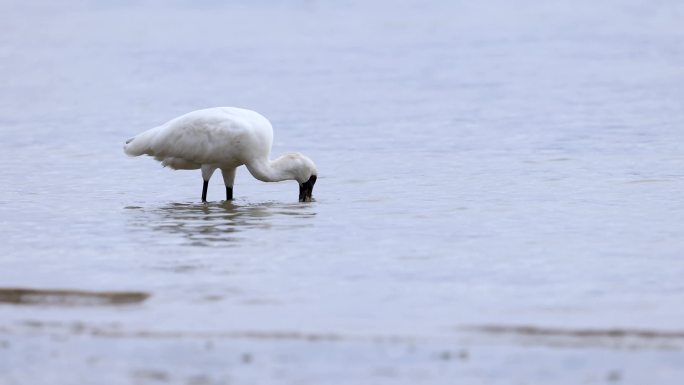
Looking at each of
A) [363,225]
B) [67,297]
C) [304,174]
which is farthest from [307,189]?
[67,297]

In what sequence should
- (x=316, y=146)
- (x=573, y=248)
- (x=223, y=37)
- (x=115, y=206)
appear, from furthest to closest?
1. (x=223, y=37)
2. (x=316, y=146)
3. (x=115, y=206)
4. (x=573, y=248)

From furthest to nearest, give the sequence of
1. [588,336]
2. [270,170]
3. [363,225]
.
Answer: [270,170] < [363,225] < [588,336]

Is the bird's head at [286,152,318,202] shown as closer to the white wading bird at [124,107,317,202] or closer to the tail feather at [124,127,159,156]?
the white wading bird at [124,107,317,202]

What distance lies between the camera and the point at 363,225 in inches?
453

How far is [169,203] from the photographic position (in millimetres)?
13555

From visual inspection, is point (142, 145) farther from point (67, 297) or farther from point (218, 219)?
point (67, 297)

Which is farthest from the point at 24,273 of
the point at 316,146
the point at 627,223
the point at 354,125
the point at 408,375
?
the point at 354,125

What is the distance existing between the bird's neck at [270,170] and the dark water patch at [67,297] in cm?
468

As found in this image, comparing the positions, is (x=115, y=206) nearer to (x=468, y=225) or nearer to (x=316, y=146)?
(x=468, y=225)

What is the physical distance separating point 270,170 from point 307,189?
1.24ft

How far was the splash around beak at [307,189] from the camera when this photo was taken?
1332 cm

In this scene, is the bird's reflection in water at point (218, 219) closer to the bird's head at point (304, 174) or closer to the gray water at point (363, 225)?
the gray water at point (363, 225)

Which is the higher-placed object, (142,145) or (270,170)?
(142,145)

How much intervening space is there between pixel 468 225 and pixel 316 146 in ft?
21.4
